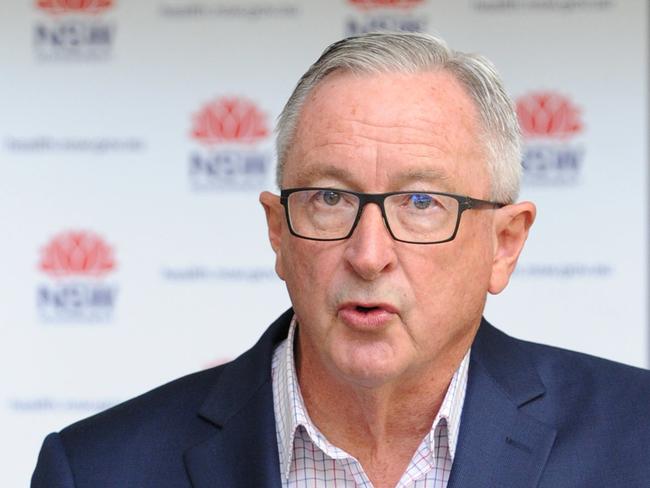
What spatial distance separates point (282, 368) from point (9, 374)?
2456 mm

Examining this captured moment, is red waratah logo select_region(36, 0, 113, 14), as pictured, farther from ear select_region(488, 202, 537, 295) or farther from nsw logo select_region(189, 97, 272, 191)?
ear select_region(488, 202, 537, 295)

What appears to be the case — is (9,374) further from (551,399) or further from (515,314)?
(551,399)

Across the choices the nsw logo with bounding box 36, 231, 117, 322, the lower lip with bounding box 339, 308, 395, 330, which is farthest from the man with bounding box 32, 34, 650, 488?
the nsw logo with bounding box 36, 231, 117, 322

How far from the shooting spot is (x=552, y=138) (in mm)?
4617

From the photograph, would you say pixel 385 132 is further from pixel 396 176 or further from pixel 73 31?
pixel 73 31

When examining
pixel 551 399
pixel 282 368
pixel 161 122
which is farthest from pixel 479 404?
pixel 161 122

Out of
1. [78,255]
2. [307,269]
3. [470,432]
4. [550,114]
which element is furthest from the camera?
[78,255]

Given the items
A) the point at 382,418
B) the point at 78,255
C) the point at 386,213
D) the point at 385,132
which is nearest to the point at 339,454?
the point at 382,418

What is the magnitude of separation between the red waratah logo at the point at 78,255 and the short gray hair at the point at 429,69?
2.39 m

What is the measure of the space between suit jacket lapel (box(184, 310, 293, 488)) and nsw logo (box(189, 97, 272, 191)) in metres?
2.15

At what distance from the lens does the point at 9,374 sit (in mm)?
4711

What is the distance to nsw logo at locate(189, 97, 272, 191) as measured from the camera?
4.68 metres

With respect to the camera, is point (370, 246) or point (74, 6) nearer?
point (370, 246)

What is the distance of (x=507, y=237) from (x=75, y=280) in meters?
2.62
